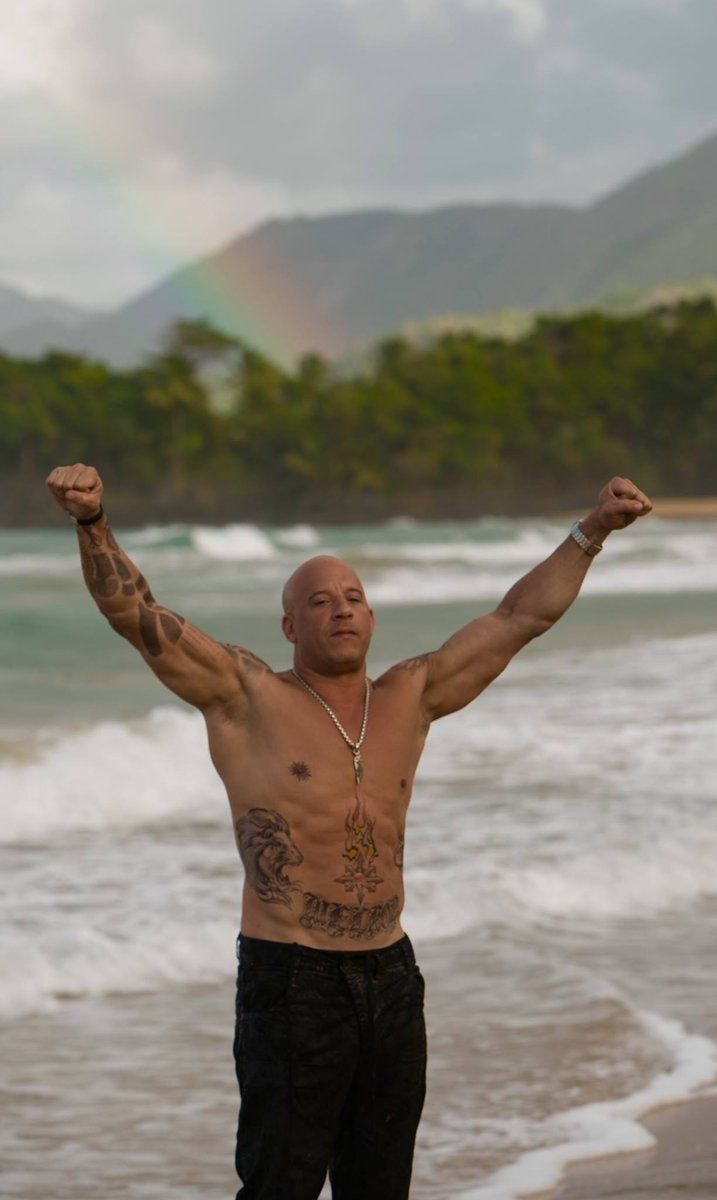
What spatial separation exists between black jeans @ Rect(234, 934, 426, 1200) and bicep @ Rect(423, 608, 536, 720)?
0.51m

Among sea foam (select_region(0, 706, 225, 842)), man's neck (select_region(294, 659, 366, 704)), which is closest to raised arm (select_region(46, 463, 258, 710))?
man's neck (select_region(294, 659, 366, 704))

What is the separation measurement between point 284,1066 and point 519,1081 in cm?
214

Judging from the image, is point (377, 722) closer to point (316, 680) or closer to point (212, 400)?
point (316, 680)

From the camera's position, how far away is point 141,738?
439 inches

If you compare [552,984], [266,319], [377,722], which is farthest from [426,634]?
[266,319]

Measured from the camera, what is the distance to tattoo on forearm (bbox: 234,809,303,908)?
3000mm

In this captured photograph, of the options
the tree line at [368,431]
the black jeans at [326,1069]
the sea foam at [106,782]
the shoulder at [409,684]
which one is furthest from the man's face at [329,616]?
the tree line at [368,431]

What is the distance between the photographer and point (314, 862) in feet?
9.91

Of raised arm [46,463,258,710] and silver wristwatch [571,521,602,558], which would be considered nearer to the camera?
raised arm [46,463,258,710]

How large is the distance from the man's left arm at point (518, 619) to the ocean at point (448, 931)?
4.74ft

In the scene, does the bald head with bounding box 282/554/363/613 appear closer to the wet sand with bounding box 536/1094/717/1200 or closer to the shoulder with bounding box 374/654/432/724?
the shoulder with bounding box 374/654/432/724

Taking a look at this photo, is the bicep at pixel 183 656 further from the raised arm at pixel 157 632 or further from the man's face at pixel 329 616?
the man's face at pixel 329 616

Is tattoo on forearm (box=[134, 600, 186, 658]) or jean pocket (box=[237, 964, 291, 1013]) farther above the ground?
tattoo on forearm (box=[134, 600, 186, 658])

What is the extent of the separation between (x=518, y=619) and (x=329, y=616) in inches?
18.9
